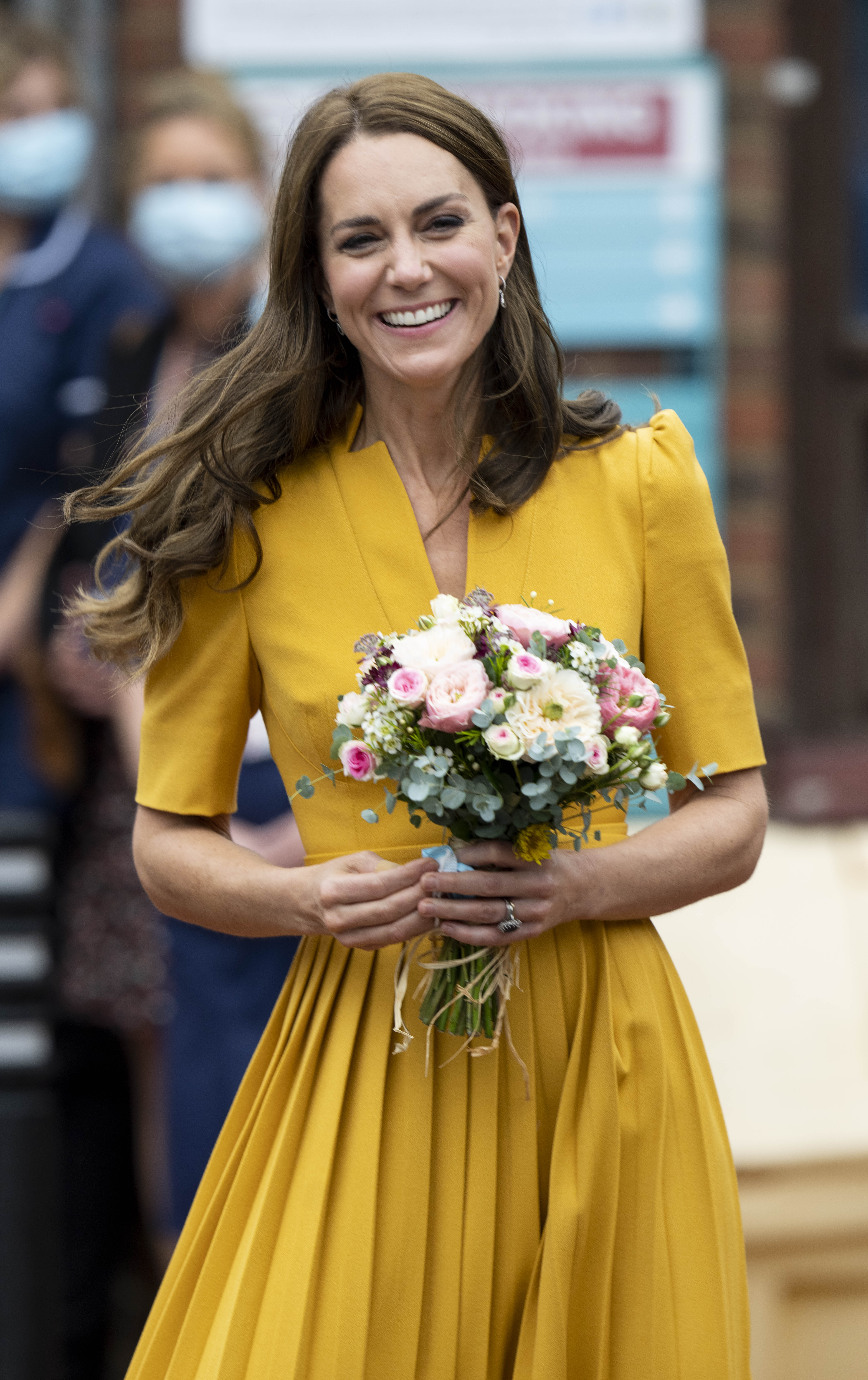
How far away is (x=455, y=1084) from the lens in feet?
5.87

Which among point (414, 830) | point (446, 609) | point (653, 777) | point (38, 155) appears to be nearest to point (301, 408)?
point (446, 609)

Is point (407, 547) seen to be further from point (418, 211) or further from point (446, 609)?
point (418, 211)

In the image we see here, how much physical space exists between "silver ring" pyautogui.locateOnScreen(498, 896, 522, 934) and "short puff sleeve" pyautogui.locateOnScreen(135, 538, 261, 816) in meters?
0.44

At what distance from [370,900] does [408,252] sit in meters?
0.70

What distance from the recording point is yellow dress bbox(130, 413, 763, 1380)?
1739 millimetres

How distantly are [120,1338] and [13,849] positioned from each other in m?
1.39

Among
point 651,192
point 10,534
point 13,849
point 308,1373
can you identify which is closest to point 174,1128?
point 13,849

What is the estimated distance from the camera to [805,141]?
4406mm

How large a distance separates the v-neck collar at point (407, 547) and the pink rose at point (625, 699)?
224 millimetres

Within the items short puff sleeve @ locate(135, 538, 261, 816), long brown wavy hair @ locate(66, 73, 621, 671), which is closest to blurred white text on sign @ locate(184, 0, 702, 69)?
long brown wavy hair @ locate(66, 73, 621, 671)

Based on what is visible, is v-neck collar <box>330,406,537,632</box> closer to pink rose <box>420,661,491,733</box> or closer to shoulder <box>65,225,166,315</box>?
pink rose <box>420,661,491,733</box>

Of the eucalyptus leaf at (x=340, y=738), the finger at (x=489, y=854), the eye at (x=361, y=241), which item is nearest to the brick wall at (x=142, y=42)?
the eye at (x=361, y=241)

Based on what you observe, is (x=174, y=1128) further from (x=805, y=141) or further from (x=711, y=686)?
(x=805, y=141)

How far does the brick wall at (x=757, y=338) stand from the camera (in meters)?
4.31
